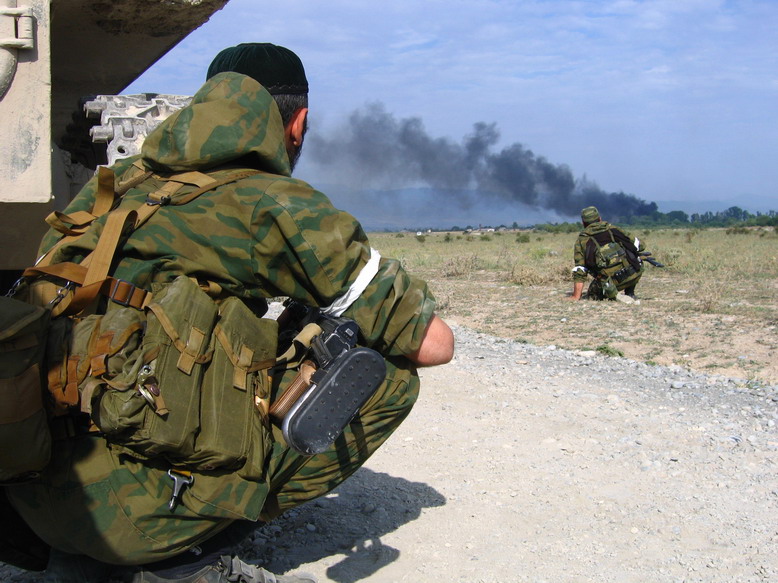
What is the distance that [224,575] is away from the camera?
7.84 feet

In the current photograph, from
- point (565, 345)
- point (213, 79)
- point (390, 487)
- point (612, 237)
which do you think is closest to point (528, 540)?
point (390, 487)

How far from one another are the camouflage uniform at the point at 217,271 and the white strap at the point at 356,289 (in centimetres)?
2

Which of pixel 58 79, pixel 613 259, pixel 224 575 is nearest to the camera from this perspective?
pixel 224 575

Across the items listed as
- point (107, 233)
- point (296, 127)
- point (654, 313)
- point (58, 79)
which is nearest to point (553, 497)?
point (296, 127)

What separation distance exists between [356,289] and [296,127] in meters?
0.65

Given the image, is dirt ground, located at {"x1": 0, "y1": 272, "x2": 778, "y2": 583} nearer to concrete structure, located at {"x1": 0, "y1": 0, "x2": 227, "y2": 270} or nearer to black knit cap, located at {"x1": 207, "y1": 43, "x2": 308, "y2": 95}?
concrete structure, located at {"x1": 0, "y1": 0, "x2": 227, "y2": 270}

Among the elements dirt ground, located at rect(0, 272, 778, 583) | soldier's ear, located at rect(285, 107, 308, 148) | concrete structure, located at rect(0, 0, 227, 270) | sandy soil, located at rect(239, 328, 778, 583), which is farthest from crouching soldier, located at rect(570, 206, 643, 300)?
soldier's ear, located at rect(285, 107, 308, 148)

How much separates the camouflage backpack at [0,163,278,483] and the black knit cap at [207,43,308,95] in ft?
1.45

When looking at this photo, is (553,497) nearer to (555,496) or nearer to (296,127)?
(555,496)

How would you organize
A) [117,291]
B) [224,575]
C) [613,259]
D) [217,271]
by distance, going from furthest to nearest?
[613,259] < [224,575] < [217,271] < [117,291]

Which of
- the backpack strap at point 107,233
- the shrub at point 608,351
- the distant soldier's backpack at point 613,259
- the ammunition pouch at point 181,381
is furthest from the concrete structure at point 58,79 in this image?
the distant soldier's backpack at point 613,259

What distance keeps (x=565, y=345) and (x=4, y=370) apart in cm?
657

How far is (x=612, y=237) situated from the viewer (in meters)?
11.3

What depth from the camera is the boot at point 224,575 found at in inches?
91.0
